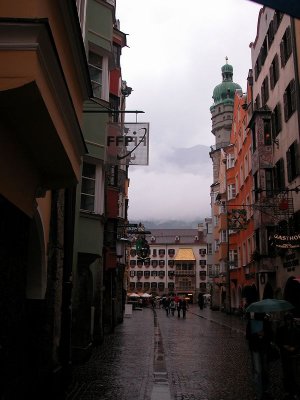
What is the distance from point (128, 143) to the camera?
1533 centimetres

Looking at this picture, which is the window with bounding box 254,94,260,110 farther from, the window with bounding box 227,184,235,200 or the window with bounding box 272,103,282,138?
the window with bounding box 227,184,235,200

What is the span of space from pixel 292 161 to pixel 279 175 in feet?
9.06

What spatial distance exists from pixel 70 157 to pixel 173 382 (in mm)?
6461

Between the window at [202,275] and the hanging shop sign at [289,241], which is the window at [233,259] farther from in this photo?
the window at [202,275]

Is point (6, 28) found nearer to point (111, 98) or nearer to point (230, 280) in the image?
point (111, 98)

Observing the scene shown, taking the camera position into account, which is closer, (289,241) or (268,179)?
(289,241)

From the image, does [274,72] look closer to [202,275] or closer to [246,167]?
[246,167]

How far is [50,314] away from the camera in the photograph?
1038 centimetres

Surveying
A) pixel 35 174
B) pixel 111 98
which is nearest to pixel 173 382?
pixel 35 174

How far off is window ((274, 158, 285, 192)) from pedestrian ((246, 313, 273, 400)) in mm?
16780

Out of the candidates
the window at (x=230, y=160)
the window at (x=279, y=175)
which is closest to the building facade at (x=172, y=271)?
the window at (x=230, y=160)

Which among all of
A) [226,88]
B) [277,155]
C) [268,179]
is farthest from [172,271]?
[277,155]

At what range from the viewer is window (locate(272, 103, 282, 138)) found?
2691 cm

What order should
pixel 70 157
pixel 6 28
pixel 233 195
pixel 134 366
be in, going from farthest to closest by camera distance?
pixel 233 195 < pixel 134 366 < pixel 70 157 < pixel 6 28
